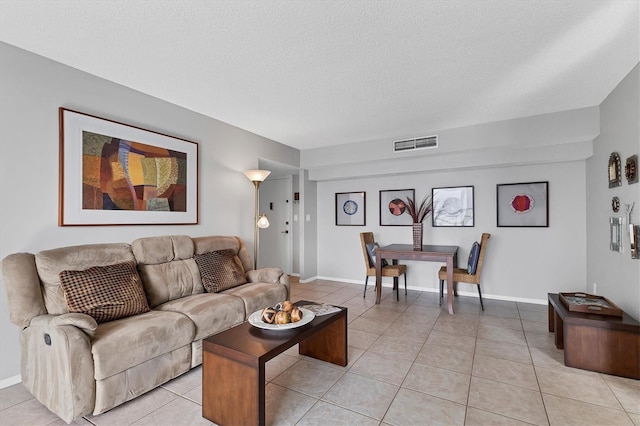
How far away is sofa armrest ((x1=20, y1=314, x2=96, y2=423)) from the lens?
172 centimetres

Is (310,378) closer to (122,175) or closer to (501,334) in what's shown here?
(501,334)

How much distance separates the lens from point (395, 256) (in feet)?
13.7

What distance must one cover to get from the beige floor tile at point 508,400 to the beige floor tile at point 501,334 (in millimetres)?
916

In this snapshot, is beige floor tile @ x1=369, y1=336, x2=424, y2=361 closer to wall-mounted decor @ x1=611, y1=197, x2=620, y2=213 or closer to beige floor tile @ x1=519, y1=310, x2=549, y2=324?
beige floor tile @ x1=519, y1=310, x2=549, y2=324

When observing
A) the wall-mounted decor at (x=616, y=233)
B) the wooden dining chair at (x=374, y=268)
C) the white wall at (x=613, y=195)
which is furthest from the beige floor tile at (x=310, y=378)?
the wall-mounted decor at (x=616, y=233)

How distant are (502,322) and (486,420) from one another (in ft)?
6.49

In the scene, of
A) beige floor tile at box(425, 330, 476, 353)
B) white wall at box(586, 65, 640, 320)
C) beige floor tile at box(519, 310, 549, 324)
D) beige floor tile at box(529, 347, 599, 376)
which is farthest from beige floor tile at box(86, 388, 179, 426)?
beige floor tile at box(519, 310, 549, 324)

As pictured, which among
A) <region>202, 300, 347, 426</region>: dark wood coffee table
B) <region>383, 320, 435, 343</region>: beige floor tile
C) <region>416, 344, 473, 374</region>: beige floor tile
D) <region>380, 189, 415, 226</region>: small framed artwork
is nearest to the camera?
<region>202, 300, 347, 426</region>: dark wood coffee table

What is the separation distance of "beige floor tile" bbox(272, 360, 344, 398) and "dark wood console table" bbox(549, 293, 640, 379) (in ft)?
6.02

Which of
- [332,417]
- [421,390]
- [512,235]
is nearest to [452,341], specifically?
[421,390]

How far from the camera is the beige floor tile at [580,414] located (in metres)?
1.76

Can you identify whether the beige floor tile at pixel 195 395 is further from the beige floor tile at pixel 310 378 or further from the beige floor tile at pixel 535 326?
the beige floor tile at pixel 535 326

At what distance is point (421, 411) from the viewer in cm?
187

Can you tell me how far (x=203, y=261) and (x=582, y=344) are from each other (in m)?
3.41
